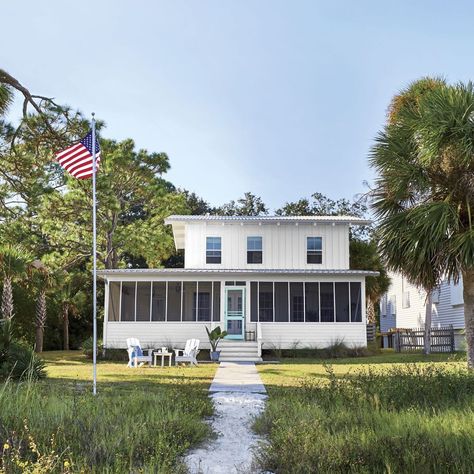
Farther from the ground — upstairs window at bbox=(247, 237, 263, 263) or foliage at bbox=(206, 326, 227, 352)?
upstairs window at bbox=(247, 237, 263, 263)

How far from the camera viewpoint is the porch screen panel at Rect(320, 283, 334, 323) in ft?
82.7

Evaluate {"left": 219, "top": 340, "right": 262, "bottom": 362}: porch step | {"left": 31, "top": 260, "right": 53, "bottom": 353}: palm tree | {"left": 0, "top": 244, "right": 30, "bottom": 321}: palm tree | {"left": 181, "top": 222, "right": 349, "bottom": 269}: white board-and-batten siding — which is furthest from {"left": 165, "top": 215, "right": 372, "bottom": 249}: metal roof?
{"left": 0, "top": 244, "right": 30, "bottom": 321}: palm tree

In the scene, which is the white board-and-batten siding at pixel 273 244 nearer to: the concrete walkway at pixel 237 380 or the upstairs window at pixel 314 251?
the upstairs window at pixel 314 251

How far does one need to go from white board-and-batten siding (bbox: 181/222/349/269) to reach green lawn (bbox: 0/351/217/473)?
56.0ft

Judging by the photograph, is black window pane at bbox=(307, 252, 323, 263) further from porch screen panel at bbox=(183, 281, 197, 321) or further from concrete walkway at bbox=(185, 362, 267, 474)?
concrete walkway at bbox=(185, 362, 267, 474)

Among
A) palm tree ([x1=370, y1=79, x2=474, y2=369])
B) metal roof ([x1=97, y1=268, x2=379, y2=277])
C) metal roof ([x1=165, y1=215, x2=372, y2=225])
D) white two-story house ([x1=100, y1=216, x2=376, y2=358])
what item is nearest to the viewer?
palm tree ([x1=370, y1=79, x2=474, y2=369])

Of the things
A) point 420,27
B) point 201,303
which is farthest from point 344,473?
point 201,303

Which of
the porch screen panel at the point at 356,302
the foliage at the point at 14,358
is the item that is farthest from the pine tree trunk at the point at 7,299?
the porch screen panel at the point at 356,302

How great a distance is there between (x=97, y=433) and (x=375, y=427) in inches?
134

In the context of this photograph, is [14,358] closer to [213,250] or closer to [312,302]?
[312,302]

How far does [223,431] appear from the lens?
8.80 meters

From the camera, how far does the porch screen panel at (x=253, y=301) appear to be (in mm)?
25500

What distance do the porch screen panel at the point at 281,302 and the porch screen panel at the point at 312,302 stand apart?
0.85 metres

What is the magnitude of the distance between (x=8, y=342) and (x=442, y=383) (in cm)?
1020
